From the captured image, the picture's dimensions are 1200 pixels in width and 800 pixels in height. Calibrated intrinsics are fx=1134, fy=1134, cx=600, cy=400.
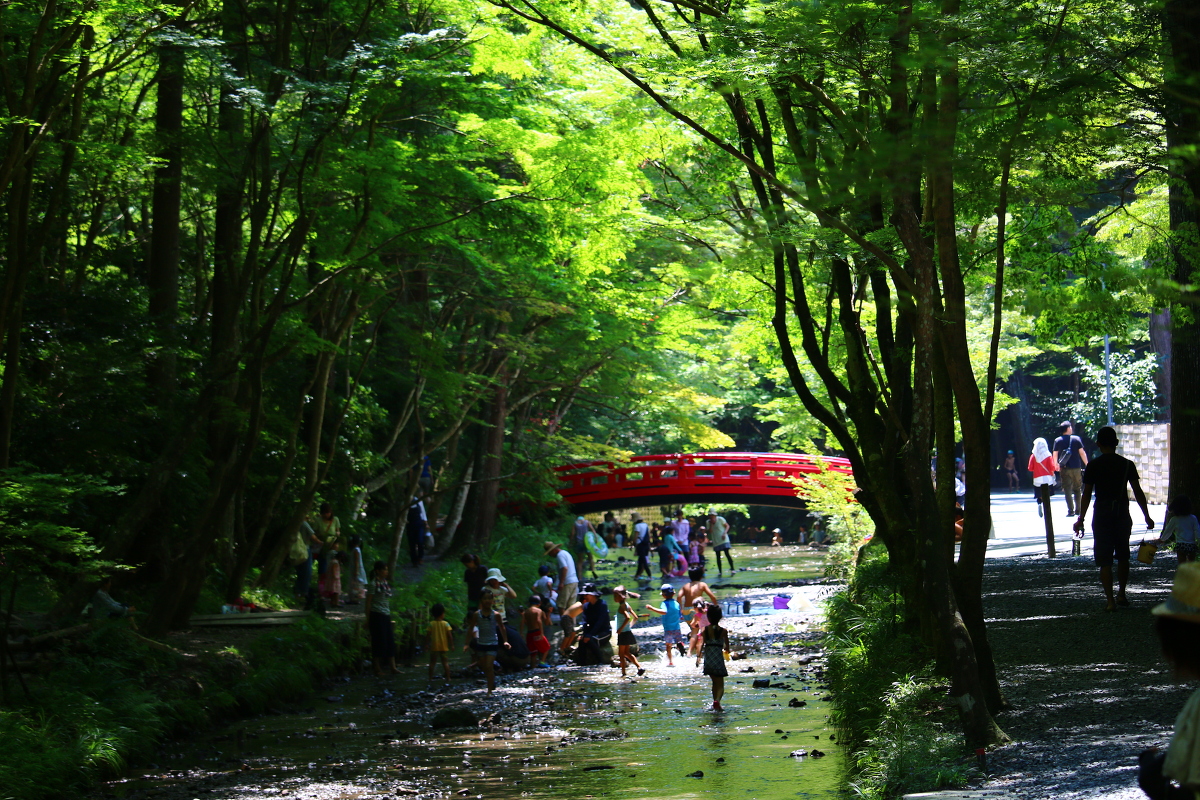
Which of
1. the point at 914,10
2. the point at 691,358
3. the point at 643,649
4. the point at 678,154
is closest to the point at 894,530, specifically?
the point at 914,10

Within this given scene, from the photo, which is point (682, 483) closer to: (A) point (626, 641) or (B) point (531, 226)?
(A) point (626, 641)

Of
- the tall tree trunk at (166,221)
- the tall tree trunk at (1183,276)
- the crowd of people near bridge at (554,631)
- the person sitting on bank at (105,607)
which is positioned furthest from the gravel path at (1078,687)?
the tall tree trunk at (166,221)

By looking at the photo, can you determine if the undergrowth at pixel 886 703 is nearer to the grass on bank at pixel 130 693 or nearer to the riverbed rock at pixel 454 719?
the riverbed rock at pixel 454 719

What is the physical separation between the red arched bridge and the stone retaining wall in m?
8.38

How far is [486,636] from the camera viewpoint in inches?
573

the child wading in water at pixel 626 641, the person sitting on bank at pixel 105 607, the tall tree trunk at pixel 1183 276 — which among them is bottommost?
the child wading in water at pixel 626 641

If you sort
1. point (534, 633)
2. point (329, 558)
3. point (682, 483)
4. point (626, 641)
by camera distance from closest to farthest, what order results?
point (626, 641) → point (534, 633) → point (329, 558) → point (682, 483)

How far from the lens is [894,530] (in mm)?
10031

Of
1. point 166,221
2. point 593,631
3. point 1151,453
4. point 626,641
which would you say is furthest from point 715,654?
point 1151,453

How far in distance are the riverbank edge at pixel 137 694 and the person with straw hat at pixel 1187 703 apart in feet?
26.1

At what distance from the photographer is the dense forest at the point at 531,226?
7418 mm

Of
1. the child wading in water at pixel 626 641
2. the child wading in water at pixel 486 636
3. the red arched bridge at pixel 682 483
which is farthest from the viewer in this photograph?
the red arched bridge at pixel 682 483

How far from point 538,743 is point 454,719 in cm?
138

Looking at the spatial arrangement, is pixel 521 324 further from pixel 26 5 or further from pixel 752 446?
pixel 752 446
